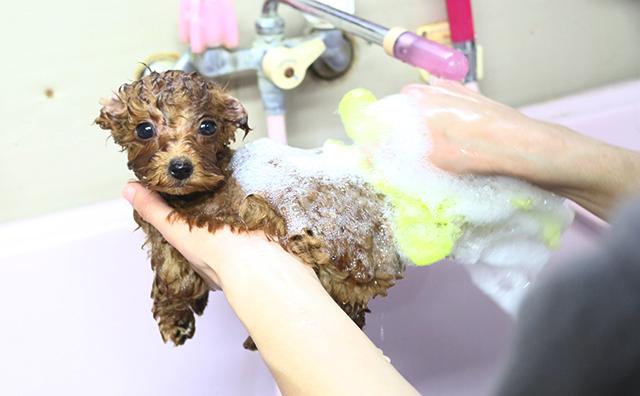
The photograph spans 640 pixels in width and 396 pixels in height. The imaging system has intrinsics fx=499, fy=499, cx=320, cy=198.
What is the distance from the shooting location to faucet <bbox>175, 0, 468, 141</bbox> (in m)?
1.01

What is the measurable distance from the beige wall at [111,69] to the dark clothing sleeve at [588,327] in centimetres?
118

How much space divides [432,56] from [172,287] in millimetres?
659

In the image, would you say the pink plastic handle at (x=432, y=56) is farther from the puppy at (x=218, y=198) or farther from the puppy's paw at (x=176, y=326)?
the puppy's paw at (x=176, y=326)

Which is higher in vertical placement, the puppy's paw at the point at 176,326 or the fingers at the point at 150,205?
the fingers at the point at 150,205

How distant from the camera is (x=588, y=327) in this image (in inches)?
8.6

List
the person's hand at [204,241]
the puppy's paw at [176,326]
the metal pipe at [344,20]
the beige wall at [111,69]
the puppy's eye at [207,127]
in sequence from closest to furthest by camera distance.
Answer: the person's hand at [204,241], the puppy's eye at [207,127], the puppy's paw at [176,326], the metal pipe at [344,20], the beige wall at [111,69]

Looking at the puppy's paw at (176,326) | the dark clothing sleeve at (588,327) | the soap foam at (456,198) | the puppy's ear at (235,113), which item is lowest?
the puppy's paw at (176,326)

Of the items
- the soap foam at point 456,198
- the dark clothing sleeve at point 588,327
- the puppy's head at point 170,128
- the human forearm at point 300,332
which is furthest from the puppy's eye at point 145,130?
the dark clothing sleeve at point 588,327

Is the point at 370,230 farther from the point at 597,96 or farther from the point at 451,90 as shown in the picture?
the point at 597,96

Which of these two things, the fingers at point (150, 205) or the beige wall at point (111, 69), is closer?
the fingers at point (150, 205)

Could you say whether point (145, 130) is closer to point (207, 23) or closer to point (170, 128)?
point (170, 128)

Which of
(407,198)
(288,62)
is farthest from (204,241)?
(288,62)

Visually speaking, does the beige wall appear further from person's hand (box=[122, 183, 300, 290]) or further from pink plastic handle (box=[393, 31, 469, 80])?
person's hand (box=[122, 183, 300, 290])

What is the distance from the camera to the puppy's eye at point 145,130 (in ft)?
2.60
